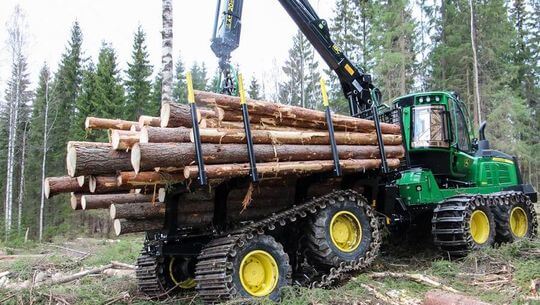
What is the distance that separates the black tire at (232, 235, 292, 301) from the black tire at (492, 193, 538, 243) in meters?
4.80

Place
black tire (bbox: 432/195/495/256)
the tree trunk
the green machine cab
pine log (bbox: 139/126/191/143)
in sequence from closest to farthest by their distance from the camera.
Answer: pine log (bbox: 139/126/191/143)
black tire (bbox: 432/195/495/256)
the green machine cab
the tree trunk

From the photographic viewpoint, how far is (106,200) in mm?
6504

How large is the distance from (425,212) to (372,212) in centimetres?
217

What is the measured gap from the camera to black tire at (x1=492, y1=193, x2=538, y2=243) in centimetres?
862

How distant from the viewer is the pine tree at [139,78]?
31.7 meters

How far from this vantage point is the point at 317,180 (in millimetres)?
6727

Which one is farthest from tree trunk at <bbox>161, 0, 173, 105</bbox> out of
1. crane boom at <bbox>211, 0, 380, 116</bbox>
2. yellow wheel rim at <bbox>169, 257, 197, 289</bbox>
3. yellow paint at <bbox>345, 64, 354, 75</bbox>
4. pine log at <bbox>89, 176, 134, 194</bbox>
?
pine log at <bbox>89, 176, 134, 194</bbox>

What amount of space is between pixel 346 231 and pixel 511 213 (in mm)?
4260

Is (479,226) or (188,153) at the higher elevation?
(188,153)

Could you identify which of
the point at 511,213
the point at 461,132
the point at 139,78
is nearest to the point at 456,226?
the point at 511,213

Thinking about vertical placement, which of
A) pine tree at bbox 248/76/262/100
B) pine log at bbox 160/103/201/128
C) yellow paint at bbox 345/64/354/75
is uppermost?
pine tree at bbox 248/76/262/100

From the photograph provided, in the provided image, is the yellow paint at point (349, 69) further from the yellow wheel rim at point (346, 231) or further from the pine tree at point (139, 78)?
the pine tree at point (139, 78)

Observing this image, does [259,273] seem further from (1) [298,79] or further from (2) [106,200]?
(1) [298,79]

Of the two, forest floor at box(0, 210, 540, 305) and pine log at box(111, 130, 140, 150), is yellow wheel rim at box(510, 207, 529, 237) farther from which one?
pine log at box(111, 130, 140, 150)
